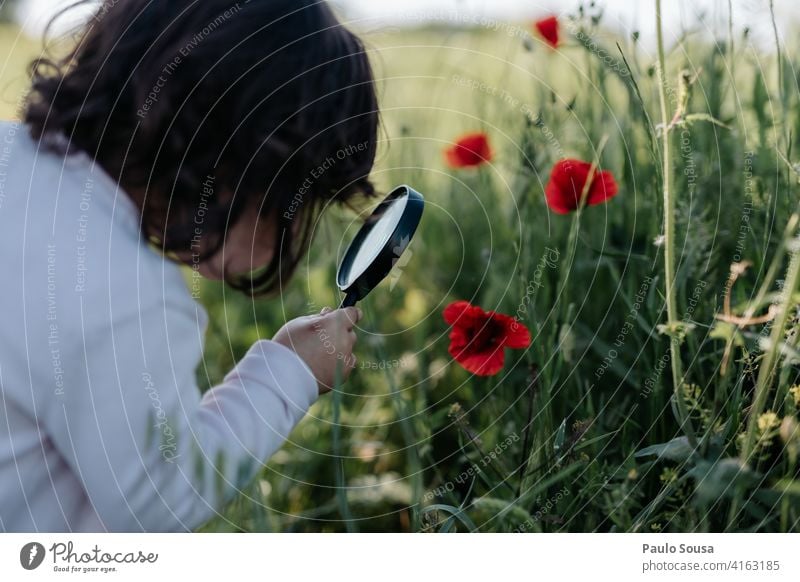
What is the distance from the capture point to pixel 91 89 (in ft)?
2.20

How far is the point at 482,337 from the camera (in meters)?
0.64

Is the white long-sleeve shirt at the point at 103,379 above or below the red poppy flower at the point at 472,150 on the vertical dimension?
below

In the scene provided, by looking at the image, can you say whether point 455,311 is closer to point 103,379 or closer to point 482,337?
point 482,337

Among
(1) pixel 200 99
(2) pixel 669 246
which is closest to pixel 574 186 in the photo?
(2) pixel 669 246

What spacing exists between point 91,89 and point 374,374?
429 mm

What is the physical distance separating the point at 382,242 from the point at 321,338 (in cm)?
9

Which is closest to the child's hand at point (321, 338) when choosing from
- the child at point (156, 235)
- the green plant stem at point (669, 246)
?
the child at point (156, 235)

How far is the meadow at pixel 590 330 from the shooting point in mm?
596

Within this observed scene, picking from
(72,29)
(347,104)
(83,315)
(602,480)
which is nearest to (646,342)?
(602,480)

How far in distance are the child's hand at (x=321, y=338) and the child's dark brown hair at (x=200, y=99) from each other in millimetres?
105

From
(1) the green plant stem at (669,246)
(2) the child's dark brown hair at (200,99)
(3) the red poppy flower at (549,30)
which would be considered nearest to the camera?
(1) the green plant stem at (669,246)

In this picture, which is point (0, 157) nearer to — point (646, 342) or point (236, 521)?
point (236, 521)

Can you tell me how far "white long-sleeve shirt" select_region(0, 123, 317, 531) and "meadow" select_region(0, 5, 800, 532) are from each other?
0.20 feet

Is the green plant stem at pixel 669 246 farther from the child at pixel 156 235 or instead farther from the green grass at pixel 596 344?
the child at pixel 156 235
